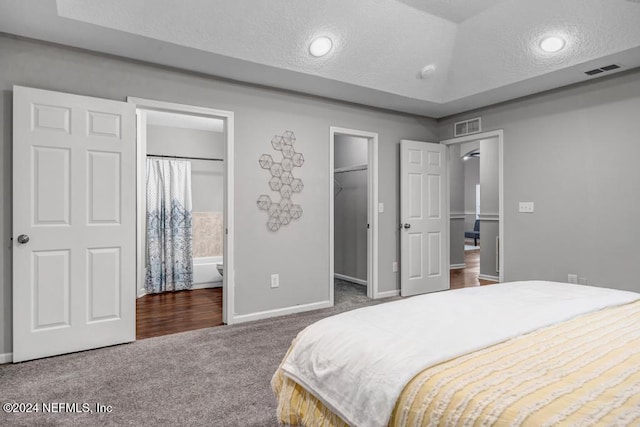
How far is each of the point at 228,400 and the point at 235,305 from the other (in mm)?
Result: 1494

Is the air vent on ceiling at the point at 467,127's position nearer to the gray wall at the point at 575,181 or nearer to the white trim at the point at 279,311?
the gray wall at the point at 575,181

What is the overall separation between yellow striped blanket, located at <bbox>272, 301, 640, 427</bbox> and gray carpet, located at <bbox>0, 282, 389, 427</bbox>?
0.92 metres

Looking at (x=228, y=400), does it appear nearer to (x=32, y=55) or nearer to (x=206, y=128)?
(x=32, y=55)

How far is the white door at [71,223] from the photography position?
2.66m

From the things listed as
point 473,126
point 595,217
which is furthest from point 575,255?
point 473,126

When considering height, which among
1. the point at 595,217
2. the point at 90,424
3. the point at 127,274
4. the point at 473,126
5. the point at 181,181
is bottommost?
the point at 90,424

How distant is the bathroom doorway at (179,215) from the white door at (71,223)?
1131mm

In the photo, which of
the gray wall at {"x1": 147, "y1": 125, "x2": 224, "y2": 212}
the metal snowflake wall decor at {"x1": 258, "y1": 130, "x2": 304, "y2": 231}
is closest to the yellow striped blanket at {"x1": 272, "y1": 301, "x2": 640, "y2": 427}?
the metal snowflake wall decor at {"x1": 258, "y1": 130, "x2": 304, "y2": 231}

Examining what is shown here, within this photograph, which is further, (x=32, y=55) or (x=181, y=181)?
(x=181, y=181)

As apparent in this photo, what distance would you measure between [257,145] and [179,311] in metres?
1.98

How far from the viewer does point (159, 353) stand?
112 inches

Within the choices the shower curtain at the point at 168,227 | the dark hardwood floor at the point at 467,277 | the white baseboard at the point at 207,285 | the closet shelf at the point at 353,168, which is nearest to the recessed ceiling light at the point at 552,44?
the closet shelf at the point at 353,168

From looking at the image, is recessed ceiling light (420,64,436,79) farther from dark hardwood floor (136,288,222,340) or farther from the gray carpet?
dark hardwood floor (136,288,222,340)

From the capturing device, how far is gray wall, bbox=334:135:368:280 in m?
5.33
